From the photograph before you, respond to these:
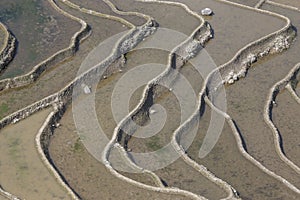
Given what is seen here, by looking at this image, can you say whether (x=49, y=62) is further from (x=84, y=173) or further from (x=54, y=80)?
(x=84, y=173)

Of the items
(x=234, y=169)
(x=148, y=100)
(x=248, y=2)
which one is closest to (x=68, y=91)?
(x=148, y=100)

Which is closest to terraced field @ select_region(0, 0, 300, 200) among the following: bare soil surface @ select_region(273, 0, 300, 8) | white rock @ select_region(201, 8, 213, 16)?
white rock @ select_region(201, 8, 213, 16)

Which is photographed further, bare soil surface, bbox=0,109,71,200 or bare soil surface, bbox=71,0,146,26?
bare soil surface, bbox=71,0,146,26

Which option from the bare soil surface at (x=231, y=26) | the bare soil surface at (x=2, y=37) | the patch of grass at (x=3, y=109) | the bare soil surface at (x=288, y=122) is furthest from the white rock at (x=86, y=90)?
the bare soil surface at (x=288, y=122)

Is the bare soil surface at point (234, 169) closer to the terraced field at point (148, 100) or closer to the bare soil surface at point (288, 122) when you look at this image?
the terraced field at point (148, 100)

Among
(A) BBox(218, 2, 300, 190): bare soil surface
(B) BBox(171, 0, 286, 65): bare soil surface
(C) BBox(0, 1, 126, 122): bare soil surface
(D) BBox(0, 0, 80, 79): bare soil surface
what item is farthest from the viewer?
(B) BBox(171, 0, 286, 65): bare soil surface

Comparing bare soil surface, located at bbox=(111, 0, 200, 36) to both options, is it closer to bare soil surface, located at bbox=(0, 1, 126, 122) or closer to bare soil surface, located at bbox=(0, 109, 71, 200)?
bare soil surface, located at bbox=(0, 1, 126, 122)
